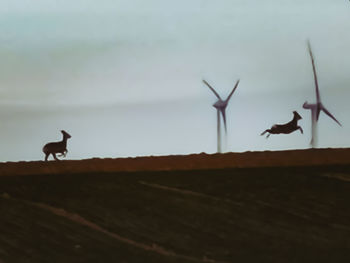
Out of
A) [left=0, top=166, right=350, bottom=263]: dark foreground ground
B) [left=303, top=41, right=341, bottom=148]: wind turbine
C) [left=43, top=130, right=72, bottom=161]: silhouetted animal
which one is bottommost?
[left=0, top=166, right=350, bottom=263]: dark foreground ground

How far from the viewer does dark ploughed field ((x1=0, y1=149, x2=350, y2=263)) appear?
0.72 m

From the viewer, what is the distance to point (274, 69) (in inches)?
31.0

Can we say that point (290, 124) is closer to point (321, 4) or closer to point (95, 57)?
point (321, 4)

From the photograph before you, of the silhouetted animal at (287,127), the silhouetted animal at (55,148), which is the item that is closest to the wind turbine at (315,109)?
the silhouetted animal at (287,127)

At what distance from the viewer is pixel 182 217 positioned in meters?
0.73

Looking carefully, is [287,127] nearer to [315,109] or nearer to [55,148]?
[315,109]

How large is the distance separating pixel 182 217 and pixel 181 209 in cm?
1

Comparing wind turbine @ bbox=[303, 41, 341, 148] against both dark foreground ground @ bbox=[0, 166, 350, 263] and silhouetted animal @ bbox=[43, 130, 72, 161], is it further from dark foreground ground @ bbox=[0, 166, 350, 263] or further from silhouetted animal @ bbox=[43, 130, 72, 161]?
silhouetted animal @ bbox=[43, 130, 72, 161]

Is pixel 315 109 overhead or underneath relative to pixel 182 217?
overhead

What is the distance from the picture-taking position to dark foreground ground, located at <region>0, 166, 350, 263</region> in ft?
2.37

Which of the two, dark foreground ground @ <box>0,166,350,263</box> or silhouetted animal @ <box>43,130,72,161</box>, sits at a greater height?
silhouetted animal @ <box>43,130,72,161</box>

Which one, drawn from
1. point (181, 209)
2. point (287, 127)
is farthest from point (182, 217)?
point (287, 127)

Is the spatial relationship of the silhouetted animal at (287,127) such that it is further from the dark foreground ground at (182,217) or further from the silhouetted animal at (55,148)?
the silhouetted animal at (55,148)

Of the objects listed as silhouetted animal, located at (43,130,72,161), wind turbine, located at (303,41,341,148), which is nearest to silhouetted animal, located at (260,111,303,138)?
wind turbine, located at (303,41,341,148)
